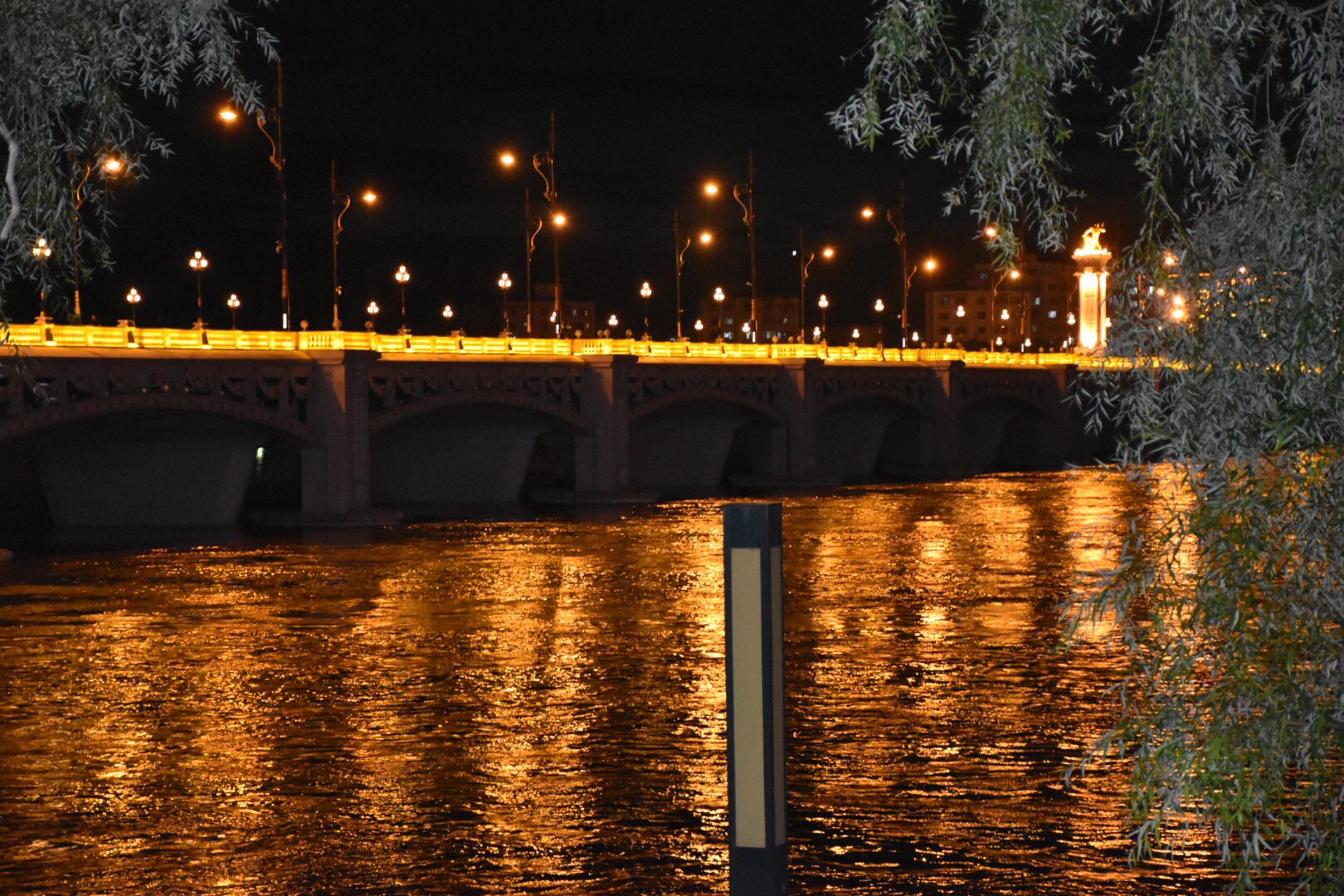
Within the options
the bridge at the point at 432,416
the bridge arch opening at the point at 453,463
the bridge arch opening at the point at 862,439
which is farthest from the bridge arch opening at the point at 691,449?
the bridge arch opening at the point at 453,463

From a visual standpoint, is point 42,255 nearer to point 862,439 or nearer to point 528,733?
point 528,733

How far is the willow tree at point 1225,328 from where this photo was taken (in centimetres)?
829

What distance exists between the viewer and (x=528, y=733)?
57.7 feet

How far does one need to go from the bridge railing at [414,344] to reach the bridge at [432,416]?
81 mm

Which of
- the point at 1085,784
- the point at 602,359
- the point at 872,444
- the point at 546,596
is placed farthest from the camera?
the point at 872,444

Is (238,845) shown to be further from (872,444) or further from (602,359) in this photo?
(872,444)

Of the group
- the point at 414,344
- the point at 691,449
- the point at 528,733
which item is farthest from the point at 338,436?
the point at 528,733

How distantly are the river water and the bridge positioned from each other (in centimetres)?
986

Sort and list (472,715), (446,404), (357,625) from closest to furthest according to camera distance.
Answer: (472,715)
(357,625)
(446,404)

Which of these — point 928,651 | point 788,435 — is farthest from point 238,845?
point 788,435

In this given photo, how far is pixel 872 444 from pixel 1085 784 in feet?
232

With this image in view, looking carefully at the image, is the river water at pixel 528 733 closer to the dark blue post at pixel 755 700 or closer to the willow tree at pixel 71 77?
the willow tree at pixel 71 77

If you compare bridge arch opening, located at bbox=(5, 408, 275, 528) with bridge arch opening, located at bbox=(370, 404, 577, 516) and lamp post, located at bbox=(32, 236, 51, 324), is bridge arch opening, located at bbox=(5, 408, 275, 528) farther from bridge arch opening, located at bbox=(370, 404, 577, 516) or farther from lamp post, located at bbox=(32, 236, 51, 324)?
lamp post, located at bbox=(32, 236, 51, 324)

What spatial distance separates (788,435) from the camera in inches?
2857
